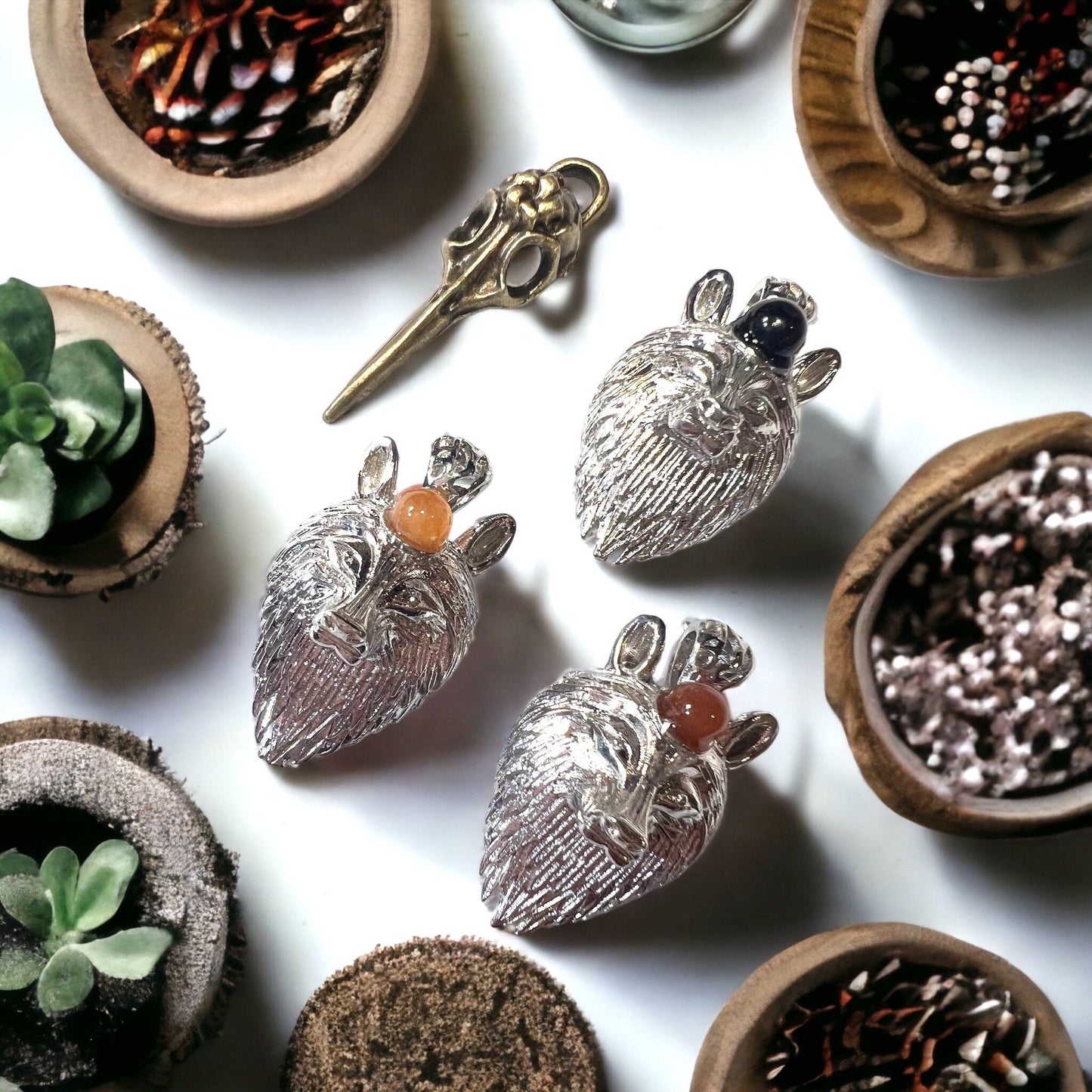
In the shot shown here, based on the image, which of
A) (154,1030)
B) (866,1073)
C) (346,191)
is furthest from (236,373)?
(866,1073)

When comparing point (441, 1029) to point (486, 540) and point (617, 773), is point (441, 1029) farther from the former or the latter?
point (486, 540)

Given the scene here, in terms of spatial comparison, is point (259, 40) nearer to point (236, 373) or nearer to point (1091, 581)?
point (236, 373)

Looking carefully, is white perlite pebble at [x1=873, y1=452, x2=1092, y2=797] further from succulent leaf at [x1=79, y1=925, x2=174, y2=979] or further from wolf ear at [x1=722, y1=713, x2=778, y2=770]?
succulent leaf at [x1=79, y1=925, x2=174, y2=979]

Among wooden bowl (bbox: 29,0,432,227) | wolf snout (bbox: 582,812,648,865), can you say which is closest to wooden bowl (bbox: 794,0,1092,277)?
wooden bowl (bbox: 29,0,432,227)

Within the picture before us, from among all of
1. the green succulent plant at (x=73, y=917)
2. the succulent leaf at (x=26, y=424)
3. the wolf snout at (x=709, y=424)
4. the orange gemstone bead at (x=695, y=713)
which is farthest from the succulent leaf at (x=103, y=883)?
the wolf snout at (x=709, y=424)

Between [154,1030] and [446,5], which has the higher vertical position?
[446,5]

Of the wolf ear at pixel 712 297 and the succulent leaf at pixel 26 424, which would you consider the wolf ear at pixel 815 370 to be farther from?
the succulent leaf at pixel 26 424
